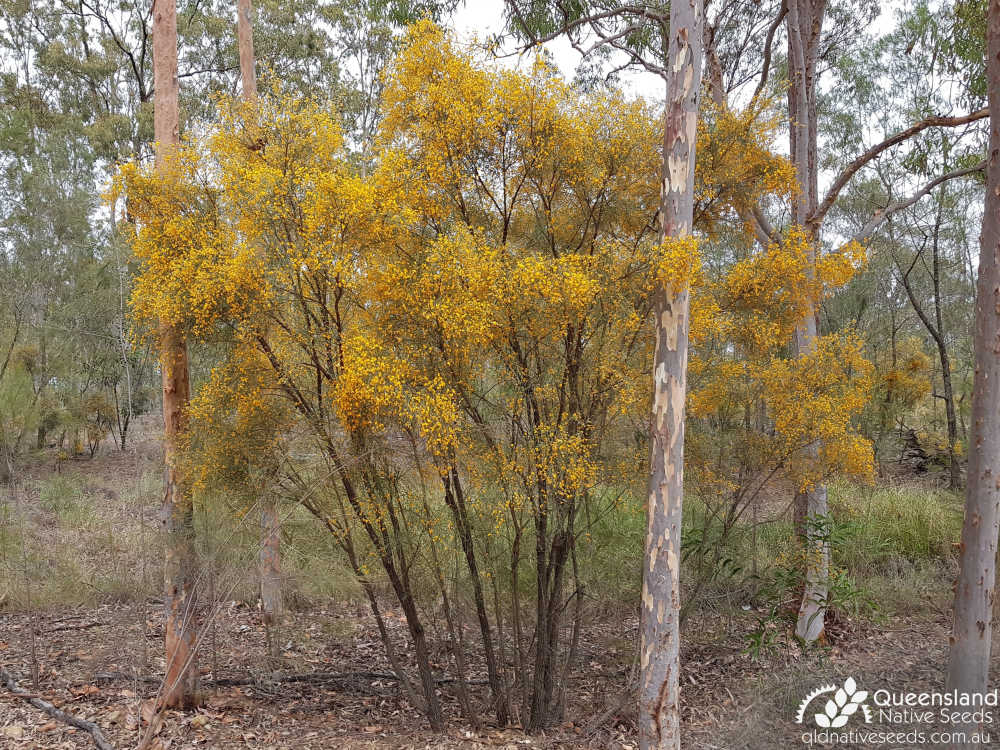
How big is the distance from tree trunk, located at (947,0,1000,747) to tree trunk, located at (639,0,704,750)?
1633 millimetres

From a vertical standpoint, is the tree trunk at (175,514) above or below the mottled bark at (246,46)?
below

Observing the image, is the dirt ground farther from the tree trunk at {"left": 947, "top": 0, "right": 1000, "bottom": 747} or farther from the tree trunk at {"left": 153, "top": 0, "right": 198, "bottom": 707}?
the tree trunk at {"left": 947, "top": 0, "right": 1000, "bottom": 747}

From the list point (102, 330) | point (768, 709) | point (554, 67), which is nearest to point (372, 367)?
point (554, 67)

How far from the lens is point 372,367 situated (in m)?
3.78

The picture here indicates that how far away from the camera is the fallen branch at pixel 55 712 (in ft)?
13.6

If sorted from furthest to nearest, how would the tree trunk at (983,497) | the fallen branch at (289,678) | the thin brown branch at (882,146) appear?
the thin brown branch at (882,146), the fallen branch at (289,678), the tree trunk at (983,497)

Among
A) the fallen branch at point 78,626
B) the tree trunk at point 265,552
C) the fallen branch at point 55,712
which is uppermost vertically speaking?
the tree trunk at point 265,552

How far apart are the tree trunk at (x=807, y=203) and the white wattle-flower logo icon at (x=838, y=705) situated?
113 centimetres

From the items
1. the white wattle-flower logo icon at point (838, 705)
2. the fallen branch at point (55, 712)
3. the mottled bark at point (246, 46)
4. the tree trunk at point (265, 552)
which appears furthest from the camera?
the mottled bark at point (246, 46)

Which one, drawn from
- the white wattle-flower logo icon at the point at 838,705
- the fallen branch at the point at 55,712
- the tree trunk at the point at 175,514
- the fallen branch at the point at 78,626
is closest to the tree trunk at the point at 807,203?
the white wattle-flower logo icon at the point at 838,705

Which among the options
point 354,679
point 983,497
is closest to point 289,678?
point 354,679

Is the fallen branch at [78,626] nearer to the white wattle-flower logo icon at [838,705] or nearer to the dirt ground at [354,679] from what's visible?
the dirt ground at [354,679]

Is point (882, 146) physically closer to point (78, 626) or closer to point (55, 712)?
point (55, 712)

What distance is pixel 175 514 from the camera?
4855mm
